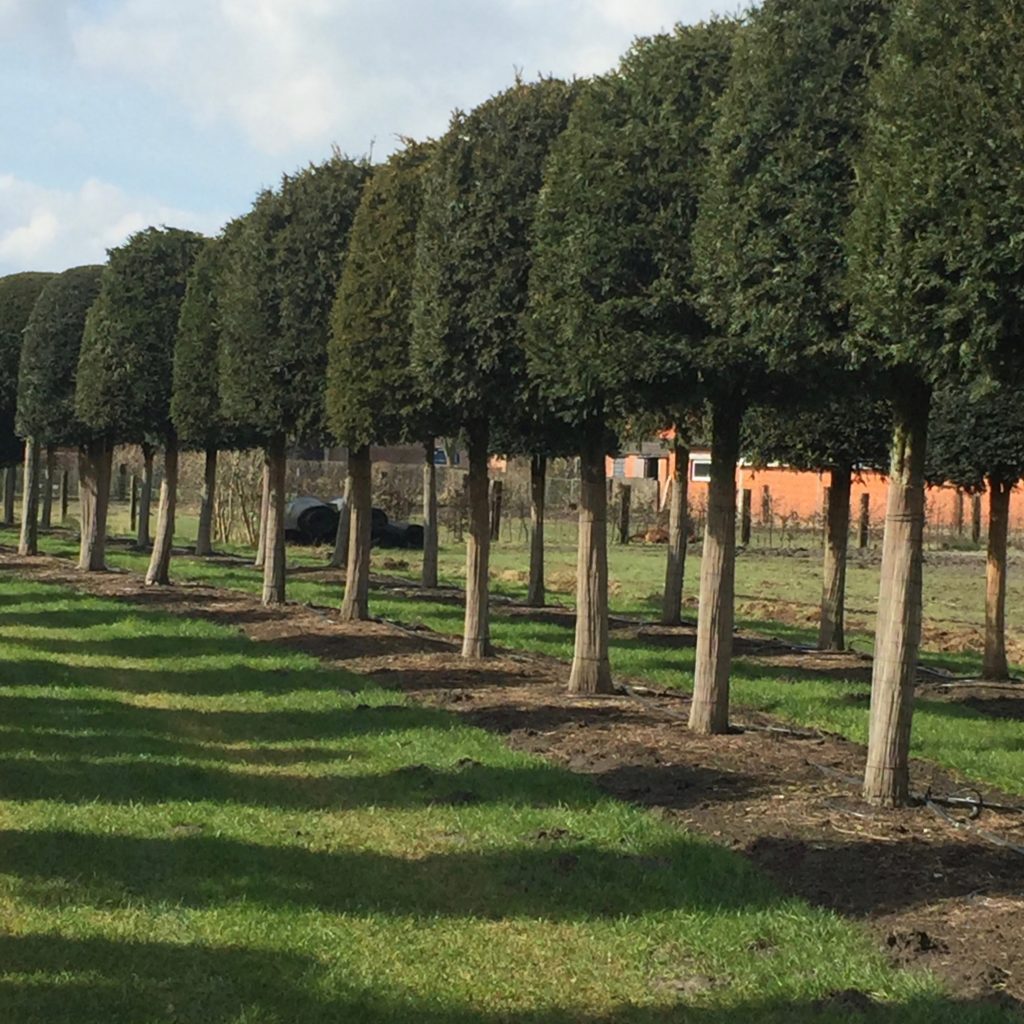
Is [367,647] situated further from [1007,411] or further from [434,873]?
[434,873]

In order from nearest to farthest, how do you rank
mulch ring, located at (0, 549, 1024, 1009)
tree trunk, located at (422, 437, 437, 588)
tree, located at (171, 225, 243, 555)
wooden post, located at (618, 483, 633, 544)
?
mulch ring, located at (0, 549, 1024, 1009) → tree, located at (171, 225, 243, 555) → tree trunk, located at (422, 437, 437, 588) → wooden post, located at (618, 483, 633, 544)

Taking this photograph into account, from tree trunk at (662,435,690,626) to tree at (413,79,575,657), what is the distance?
5.57 m

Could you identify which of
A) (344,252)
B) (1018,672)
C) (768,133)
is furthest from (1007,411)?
(344,252)

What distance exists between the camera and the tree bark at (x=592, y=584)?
470 inches

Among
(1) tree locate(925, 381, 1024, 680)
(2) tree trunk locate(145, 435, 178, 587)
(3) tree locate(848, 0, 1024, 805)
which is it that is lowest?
(2) tree trunk locate(145, 435, 178, 587)

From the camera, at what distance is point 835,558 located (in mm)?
16078

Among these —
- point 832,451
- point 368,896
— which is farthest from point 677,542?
point 368,896

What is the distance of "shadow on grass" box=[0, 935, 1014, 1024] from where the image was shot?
4.93 meters

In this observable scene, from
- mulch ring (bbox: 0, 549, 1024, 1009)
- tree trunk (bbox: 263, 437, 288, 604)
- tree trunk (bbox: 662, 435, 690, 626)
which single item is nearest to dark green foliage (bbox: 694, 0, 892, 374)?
mulch ring (bbox: 0, 549, 1024, 1009)

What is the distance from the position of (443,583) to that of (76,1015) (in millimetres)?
20437

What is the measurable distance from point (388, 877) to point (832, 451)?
997 cm

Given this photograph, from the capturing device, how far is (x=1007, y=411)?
45.9ft

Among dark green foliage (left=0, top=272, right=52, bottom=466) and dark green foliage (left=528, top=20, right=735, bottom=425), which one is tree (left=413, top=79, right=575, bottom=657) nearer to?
dark green foliage (left=528, top=20, right=735, bottom=425)

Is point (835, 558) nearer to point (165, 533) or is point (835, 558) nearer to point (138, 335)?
point (165, 533)
